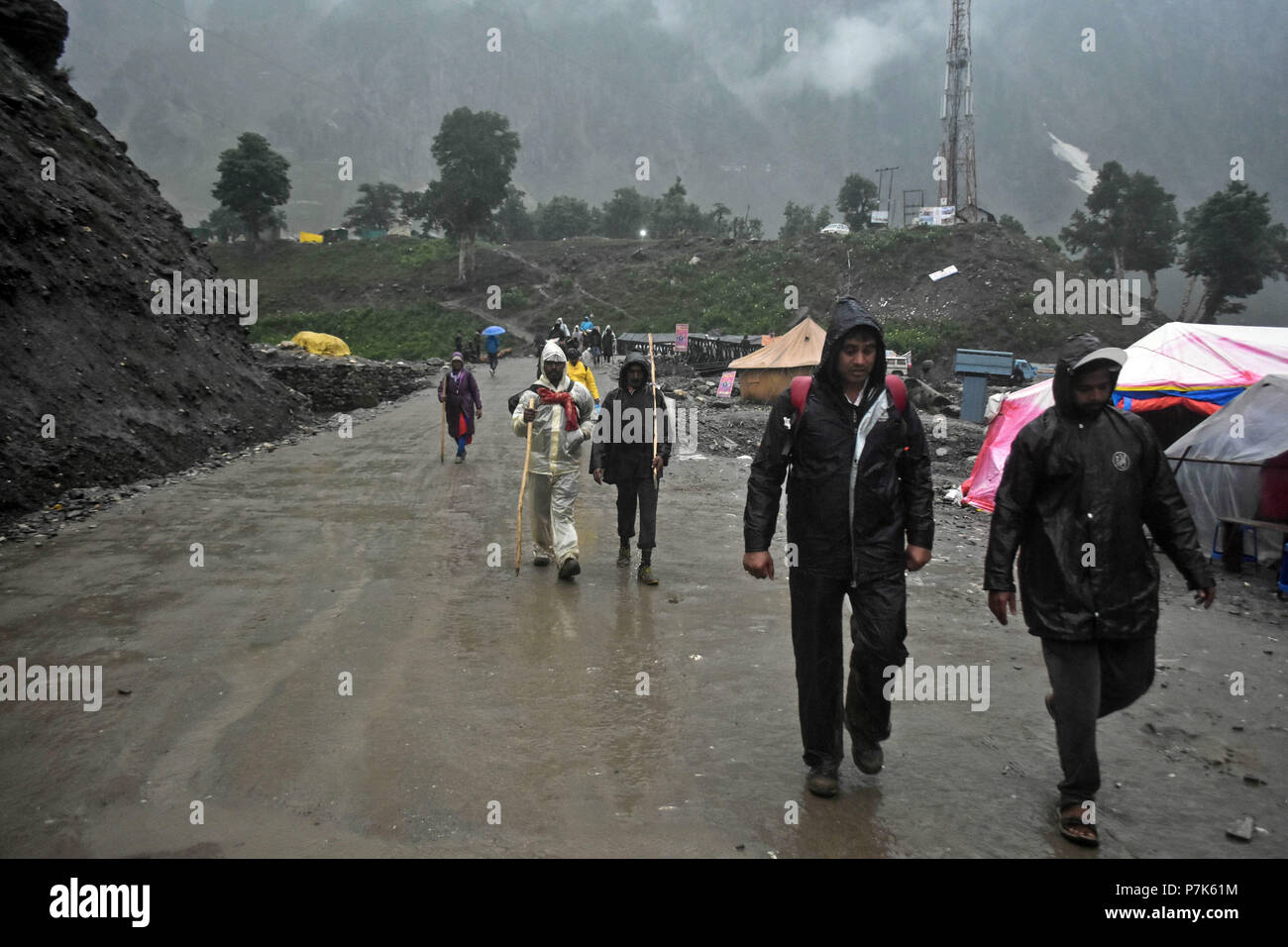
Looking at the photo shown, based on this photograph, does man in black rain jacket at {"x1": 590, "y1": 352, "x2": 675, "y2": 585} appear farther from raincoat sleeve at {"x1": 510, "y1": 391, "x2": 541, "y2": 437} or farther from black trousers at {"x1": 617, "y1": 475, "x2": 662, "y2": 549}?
raincoat sleeve at {"x1": 510, "y1": 391, "x2": 541, "y2": 437}

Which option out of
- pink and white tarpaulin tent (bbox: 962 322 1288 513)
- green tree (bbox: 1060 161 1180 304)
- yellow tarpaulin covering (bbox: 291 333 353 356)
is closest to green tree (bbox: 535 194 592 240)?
green tree (bbox: 1060 161 1180 304)

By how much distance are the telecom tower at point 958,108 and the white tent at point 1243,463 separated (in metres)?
51.8

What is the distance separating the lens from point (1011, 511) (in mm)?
3598

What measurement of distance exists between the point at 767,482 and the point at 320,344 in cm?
3164

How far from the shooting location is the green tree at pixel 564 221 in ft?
317

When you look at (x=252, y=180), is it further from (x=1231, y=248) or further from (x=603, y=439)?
(x=603, y=439)

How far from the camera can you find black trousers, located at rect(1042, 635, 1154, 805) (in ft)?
11.2

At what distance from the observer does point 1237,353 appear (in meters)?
11.4

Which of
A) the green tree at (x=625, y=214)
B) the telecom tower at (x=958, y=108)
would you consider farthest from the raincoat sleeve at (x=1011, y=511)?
the green tree at (x=625, y=214)

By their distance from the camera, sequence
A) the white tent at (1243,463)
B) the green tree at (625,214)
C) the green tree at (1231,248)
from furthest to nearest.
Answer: the green tree at (625,214) < the green tree at (1231,248) < the white tent at (1243,463)

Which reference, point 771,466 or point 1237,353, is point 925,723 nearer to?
point 771,466

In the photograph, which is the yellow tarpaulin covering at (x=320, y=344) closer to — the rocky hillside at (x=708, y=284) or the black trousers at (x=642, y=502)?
the rocky hillside at (x=708, y=284)

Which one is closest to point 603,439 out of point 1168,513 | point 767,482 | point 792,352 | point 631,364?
point 631,364
